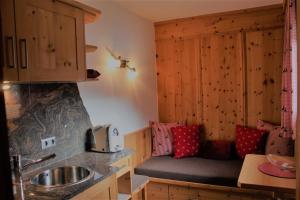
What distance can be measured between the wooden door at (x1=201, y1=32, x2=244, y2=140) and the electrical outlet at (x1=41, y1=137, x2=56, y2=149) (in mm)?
2389

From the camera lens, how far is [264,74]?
3.56 m

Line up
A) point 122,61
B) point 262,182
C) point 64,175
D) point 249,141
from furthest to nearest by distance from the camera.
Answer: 1. point 249,141
2. point 122,61
3. point 64,175
4. point 262,182

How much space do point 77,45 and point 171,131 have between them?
215cm

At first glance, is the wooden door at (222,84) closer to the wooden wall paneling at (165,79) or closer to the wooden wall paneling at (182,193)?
the wooden wall paneling at (165,79)

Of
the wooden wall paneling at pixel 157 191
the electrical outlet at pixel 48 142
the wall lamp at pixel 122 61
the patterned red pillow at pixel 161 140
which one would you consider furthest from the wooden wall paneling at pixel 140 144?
the electrical outlet at pixel 48 142

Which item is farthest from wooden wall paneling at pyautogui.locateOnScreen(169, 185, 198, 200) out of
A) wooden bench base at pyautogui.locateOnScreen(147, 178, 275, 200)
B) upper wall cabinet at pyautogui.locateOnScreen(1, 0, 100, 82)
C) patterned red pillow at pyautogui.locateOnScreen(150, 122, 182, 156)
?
upper wall cabinet at pyautogui.locateOnScreen(1, 0, 100, 82)

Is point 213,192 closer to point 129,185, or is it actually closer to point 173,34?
point 129,185

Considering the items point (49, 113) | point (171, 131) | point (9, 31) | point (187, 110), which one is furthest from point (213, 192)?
point (9, 31)

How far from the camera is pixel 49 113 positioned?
2141mm

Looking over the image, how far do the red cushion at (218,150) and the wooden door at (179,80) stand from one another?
1.45 feet

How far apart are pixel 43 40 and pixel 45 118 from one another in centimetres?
66

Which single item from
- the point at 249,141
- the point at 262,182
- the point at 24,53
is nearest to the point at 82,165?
the point at 24,53

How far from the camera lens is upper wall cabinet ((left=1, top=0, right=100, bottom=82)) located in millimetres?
1497

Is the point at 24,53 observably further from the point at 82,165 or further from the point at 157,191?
the point at 157,191
